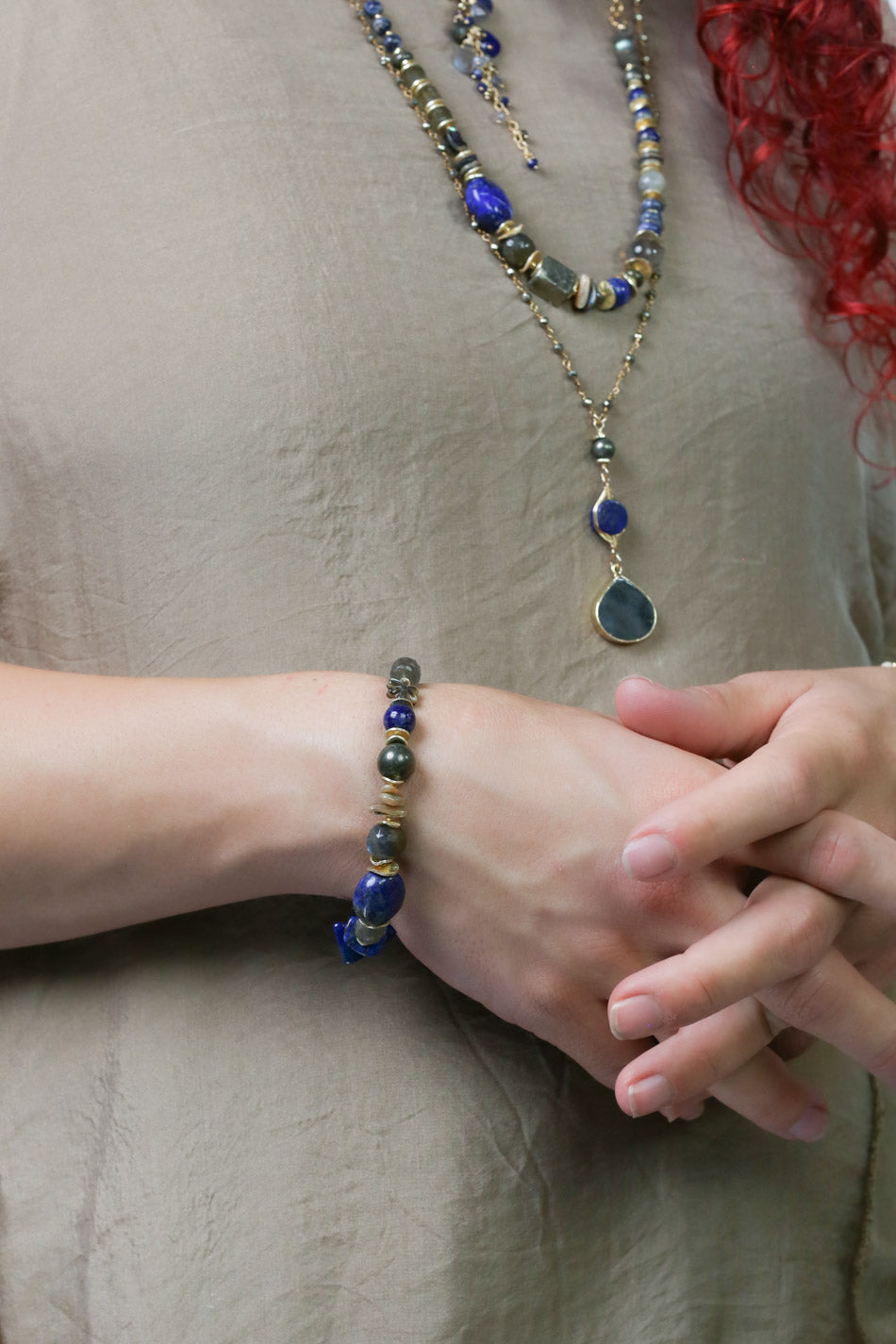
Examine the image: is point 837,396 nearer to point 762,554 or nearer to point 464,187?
point 762,554

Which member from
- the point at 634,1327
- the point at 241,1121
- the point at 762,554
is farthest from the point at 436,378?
the point at 634,1327

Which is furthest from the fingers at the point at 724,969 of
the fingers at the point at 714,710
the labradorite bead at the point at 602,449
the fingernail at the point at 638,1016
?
the labradorite bead at the point at 602,449

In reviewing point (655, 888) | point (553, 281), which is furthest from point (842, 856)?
point (553, 281)

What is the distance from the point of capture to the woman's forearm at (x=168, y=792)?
2.15 ft

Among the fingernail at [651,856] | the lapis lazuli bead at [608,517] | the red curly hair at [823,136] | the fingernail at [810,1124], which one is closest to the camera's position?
the fingernail at [651,856]

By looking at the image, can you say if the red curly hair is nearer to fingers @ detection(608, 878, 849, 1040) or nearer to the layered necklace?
the layered necklace

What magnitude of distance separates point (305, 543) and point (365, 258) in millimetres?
213

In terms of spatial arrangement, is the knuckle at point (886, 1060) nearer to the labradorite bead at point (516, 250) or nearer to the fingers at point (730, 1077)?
the fingers at point (730, 1077)

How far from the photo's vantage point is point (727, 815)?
0.62m

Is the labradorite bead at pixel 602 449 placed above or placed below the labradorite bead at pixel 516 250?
below

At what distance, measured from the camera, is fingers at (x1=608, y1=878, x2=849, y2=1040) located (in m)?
0.62

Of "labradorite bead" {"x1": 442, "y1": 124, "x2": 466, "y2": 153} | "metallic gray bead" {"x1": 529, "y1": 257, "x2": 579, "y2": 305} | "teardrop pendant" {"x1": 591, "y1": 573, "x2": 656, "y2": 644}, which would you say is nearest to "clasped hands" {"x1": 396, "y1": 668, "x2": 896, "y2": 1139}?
"teardrop pendant" {"x1": 591, "y1": 573, "x2": 656, "y2": 644}

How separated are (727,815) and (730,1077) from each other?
0.62 ft

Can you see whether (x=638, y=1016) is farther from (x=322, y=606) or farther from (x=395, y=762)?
(x=322, y=606)
